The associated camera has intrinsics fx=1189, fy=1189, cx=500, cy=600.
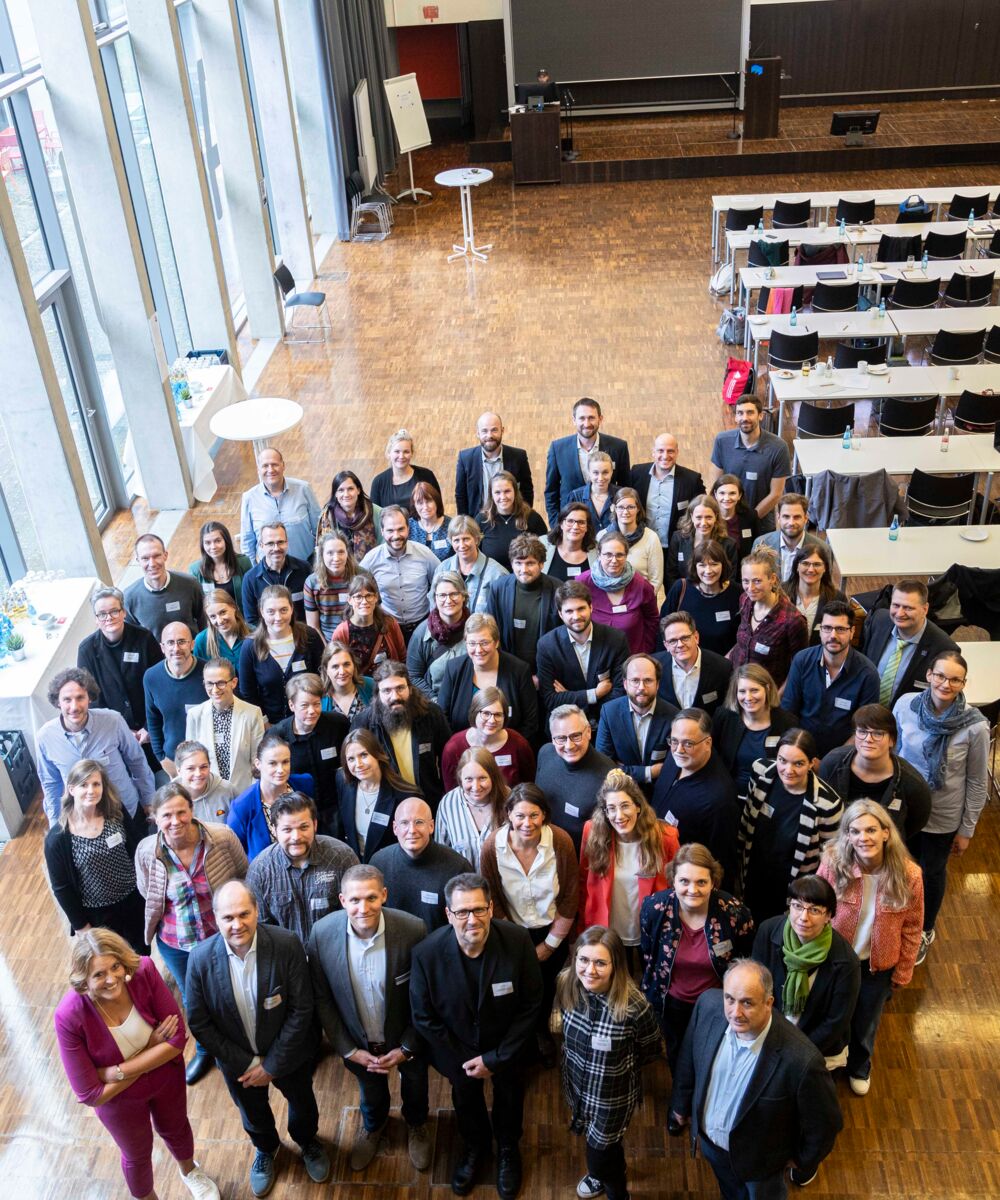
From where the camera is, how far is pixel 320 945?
3.96 m

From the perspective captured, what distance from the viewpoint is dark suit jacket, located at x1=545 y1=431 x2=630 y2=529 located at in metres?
6.95

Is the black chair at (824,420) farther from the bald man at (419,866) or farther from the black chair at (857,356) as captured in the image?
the bald man at (419,866)

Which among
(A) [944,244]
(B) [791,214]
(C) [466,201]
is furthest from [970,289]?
(C) [466,201]

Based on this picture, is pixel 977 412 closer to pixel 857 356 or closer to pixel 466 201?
pixel 857 356

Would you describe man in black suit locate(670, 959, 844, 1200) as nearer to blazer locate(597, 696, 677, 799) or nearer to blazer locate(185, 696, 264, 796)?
blazer locate(597, 696, 677, 799)

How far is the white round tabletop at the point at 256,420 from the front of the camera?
8698 millimetres

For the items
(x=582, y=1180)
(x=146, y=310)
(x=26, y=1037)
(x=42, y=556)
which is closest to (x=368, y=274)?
(x=146, y=310)

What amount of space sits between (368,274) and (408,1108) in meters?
12.2

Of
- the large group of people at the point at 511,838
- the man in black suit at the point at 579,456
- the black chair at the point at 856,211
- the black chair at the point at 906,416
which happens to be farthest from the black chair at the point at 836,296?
the large group of people at the point at 511,838

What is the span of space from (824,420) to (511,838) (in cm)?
560

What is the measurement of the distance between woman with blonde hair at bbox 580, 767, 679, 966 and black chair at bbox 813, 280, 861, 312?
25.6 ft

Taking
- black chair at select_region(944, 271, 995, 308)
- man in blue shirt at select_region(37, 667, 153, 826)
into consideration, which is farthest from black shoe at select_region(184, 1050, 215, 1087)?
black chair at select_region(944, 271, 995, 308)

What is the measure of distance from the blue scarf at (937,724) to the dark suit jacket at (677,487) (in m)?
2.17

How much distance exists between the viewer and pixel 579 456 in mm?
6918
